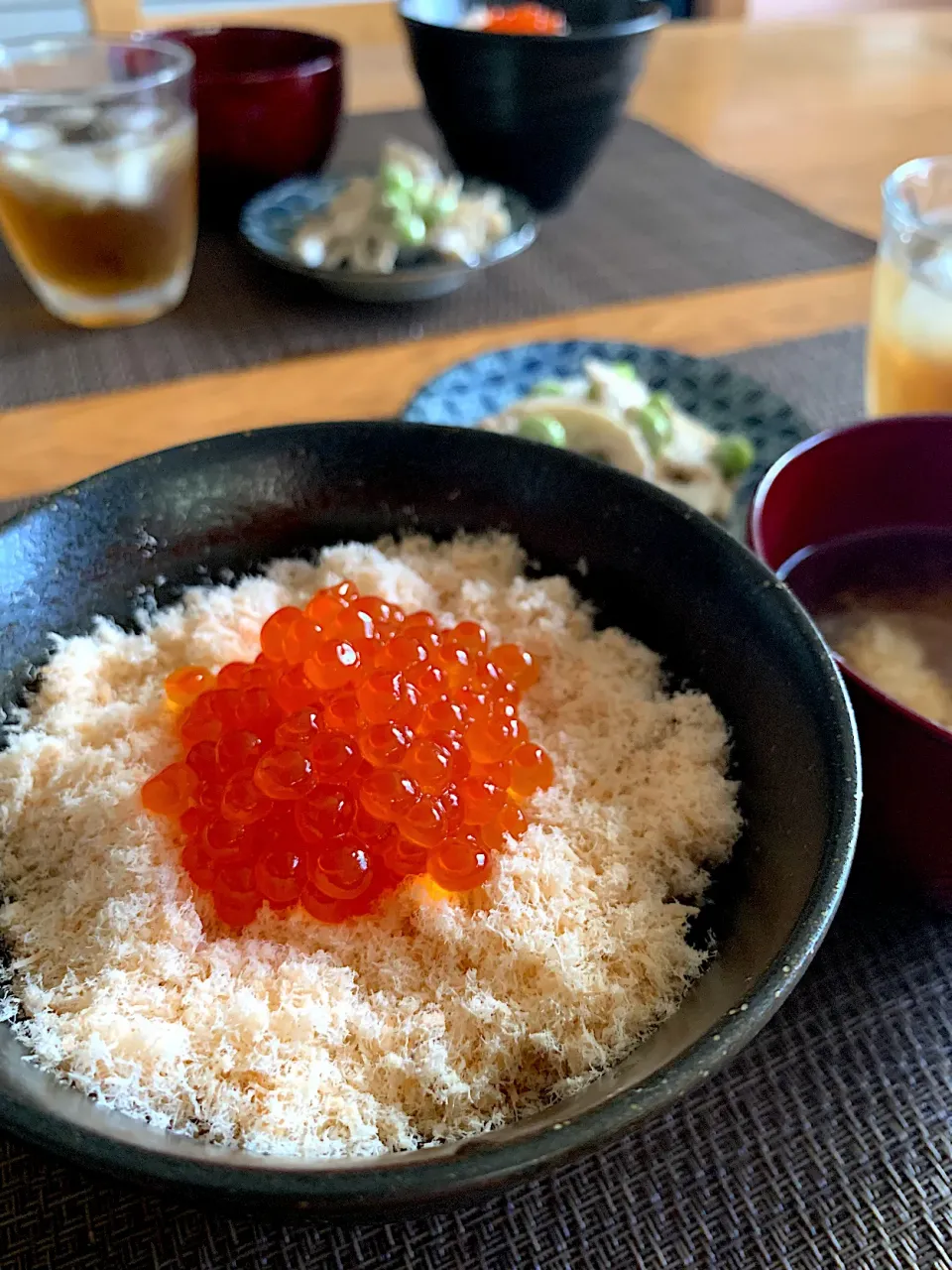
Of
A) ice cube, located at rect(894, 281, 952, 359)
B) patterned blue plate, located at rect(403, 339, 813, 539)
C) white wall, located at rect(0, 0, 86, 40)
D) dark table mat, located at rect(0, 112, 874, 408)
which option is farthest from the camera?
white wall, located at rect(0, 0, 86, 40)

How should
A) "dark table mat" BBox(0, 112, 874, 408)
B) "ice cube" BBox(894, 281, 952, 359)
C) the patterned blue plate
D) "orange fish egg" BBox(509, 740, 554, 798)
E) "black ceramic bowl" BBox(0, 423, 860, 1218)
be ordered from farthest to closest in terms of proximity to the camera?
"dark table mat" BBox(0, 112, 874, 408)
the patterned blue plate
"ice cube" BBox(894, 281, 952, 359)
"orange fish egg" BBox(509, 740, 554, 798)
"black ceramic bowl" BBox(0, 423, 860, 1218)

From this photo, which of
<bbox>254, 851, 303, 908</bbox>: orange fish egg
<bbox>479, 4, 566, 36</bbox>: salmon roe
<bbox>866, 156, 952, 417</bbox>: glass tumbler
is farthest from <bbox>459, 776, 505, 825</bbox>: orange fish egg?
<bbox>479, 4, 566, 36</bbox>: salmon roe

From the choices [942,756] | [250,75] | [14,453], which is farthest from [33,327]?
[942,756]

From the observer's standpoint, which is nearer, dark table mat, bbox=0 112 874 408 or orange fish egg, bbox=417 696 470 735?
orange fish egg, bbox=417 696 470 735

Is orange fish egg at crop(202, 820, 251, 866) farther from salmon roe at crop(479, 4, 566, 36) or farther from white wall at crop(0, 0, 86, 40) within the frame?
white wall at crop(0, 0, 86, 40)

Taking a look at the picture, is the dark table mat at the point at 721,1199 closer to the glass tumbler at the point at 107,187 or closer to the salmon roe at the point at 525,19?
the glass tumbler at the point at 107,187

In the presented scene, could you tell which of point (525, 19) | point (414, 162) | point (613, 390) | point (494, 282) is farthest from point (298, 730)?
point (525, 19)

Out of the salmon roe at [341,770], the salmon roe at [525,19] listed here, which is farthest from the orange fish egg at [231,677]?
the salmon roe at [525,19]
